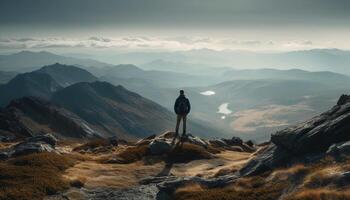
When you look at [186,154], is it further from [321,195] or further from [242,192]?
[321,195]

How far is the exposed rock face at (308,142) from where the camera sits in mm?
31234

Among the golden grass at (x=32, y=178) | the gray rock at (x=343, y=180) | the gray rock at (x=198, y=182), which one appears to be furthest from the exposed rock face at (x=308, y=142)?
the golden grass at (x=32, y=178)

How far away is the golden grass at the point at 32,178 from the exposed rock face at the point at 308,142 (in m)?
16.0

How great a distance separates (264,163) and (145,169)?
13.0m

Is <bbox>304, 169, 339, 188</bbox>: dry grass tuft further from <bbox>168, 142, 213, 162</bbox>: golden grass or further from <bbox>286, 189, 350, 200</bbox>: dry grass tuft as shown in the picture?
<bbox>168, 142, 213, 162</bbox>: golden grass

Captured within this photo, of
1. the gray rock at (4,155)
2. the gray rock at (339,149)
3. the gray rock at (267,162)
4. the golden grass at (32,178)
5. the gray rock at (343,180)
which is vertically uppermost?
the gray rock at (339,149)

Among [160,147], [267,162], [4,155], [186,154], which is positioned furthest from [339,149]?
[4,155]

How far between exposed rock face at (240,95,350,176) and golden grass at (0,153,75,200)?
16.0m

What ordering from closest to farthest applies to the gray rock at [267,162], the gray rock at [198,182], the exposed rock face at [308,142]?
the gray rock at [198,182]
the exposed rock face at [308,142]
the gray rock at [267,162]

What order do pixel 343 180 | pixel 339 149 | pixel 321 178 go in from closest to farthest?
pixel 343 180
pixel 321 178
pixel 339 149

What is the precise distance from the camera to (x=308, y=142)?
32344mm

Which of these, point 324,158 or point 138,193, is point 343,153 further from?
point 138,193

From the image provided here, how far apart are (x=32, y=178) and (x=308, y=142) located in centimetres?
2308

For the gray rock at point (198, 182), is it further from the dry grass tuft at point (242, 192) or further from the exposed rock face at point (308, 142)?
the exposed rock face at point (308, 142)
